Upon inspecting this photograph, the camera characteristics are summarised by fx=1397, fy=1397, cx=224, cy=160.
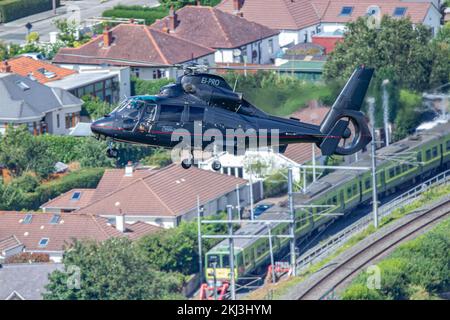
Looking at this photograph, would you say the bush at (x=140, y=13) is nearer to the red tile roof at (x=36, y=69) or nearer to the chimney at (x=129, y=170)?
the red tile roof at (x=36, y=69)

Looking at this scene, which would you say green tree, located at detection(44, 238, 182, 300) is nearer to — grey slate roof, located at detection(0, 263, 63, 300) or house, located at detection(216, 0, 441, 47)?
grey slate roof, located at detection(0, 263, 63, 300)

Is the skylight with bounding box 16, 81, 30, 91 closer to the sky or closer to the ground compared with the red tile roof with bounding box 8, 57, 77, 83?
closer to the ground

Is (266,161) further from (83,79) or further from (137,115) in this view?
(137,115)

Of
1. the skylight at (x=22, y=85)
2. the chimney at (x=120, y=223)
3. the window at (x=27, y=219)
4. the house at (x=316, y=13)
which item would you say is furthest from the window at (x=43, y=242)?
the house at (x=316, y=13)

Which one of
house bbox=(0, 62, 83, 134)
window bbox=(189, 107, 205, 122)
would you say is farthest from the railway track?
window bbox=(189, 107, 205, 122)
